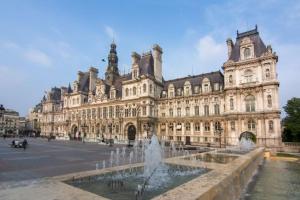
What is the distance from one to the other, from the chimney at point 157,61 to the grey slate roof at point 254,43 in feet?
67.8

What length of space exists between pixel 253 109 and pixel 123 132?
32.7m

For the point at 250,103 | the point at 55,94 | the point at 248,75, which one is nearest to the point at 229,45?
the point at 248,75

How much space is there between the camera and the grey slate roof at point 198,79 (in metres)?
51.9

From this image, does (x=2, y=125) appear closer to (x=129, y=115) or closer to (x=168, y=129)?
(x=129, y=115)

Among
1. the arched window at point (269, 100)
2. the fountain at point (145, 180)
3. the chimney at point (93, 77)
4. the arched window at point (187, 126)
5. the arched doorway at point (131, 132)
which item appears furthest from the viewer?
the chimney at point (93, 77)

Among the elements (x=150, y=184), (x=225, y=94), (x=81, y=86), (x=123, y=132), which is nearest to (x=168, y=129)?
(x=123, y=132)

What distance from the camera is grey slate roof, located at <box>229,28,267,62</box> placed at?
150 ft

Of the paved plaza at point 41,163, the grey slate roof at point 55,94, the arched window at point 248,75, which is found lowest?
the paved plaza at point 41,163

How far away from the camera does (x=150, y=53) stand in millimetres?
63062

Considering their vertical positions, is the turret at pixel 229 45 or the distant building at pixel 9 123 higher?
the turret at pixel 229 45

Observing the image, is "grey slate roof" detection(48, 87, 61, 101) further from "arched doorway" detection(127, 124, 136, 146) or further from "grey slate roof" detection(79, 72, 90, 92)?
"arched doorway" detection(127, 124, 136, 146)

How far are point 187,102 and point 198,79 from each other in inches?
268

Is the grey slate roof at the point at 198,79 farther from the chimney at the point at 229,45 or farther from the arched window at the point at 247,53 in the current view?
the arched window at the point at 247,53

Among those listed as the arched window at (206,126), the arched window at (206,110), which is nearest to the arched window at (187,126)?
the arched window at (206,126)
